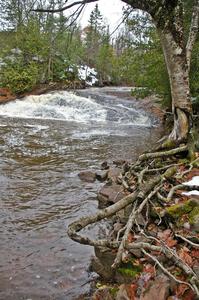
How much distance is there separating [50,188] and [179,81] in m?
3.73

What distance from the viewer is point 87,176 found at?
9180 mm

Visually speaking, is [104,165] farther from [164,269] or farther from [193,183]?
[164,269]

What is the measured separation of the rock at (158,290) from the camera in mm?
3346

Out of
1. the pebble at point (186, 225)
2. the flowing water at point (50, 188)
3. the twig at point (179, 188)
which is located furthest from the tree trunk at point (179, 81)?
the pebble at point (186, 225)

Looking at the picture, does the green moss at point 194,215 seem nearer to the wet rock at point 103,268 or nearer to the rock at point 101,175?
the wet rock at point 103,268

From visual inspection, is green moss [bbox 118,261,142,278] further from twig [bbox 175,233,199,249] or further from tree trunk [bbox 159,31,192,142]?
tree trunk [bbox 159,31,192,142]

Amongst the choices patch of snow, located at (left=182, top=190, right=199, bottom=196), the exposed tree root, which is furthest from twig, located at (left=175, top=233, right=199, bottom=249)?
patch of snow, located at (left=182, top=190, right=199, bottom=196)

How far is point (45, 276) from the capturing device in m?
4.65

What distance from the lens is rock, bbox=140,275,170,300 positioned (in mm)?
3346

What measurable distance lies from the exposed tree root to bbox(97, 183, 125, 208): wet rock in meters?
0.42

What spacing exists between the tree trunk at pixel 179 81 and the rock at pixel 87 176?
284 cm

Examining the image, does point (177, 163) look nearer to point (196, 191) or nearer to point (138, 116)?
point (196, 191)

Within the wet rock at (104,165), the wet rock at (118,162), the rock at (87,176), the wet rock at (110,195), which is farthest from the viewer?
the wet rock at (118,162)

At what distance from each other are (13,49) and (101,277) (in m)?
30.8
